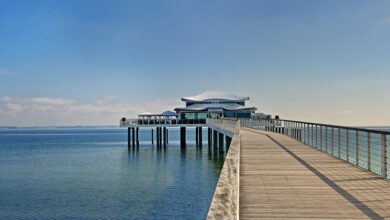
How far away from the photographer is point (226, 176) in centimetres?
479

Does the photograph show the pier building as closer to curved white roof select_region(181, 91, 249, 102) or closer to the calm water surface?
curved white roof select_region(181, 91, 249, 102)

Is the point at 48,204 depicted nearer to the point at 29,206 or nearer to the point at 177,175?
the point at 29,206

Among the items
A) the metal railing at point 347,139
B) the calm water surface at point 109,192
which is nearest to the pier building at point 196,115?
the metal railing at point 347,139

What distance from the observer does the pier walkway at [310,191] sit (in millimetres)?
5879

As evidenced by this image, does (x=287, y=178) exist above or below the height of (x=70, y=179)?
above

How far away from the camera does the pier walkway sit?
19.3 feet

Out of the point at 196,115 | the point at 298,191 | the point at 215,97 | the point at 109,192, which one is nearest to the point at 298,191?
the point at 298,191

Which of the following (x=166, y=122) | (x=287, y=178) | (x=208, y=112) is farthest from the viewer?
(x=208, y=112)

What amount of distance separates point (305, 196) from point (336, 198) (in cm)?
49

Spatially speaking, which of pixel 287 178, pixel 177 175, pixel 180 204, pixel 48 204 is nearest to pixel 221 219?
pixel 287 178

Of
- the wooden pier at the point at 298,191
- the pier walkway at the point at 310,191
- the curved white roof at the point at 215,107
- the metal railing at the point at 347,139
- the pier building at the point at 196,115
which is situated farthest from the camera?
the curved white roof at the point at 215,107

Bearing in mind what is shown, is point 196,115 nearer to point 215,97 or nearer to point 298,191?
point 215,97

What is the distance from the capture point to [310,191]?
739cm

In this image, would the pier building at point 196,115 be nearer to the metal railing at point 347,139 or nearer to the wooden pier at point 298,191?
the metal railing at point 347,139
